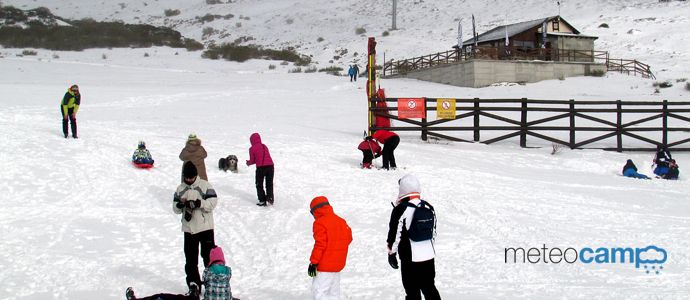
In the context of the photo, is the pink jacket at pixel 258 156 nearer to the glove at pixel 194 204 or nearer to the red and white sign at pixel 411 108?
the glove at pixel 194 204

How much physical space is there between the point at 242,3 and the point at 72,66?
4018 centimetres

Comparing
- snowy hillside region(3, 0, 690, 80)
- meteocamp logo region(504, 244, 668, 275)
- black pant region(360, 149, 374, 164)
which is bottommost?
meteocamp logo region(504, 244, 668, 275)

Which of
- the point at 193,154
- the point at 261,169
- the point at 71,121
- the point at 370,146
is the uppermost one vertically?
the point at 71,121

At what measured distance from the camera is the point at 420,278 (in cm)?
576

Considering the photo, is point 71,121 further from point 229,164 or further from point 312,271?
point 312,271

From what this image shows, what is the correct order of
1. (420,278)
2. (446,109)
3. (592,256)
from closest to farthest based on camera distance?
1. (420,278)
2. (592,256)
3. (446,109)

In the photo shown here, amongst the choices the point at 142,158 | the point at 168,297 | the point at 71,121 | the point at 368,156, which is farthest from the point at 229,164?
the point at 168,297

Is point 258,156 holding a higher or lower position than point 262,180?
higher

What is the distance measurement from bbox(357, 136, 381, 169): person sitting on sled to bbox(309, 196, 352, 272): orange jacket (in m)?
7.24

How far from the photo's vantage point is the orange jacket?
232 inches

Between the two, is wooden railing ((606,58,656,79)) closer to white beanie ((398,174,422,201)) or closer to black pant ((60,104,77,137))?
black pant ((60,104,77,137))

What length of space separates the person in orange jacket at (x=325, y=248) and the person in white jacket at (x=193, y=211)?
1.26 meters

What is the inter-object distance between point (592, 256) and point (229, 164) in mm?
7368

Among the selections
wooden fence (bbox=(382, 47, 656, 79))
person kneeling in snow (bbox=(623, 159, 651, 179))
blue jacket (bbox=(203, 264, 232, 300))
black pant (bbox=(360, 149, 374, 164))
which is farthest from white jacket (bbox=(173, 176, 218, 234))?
wooden fence (bbox=(382, 47, 656, 79))
